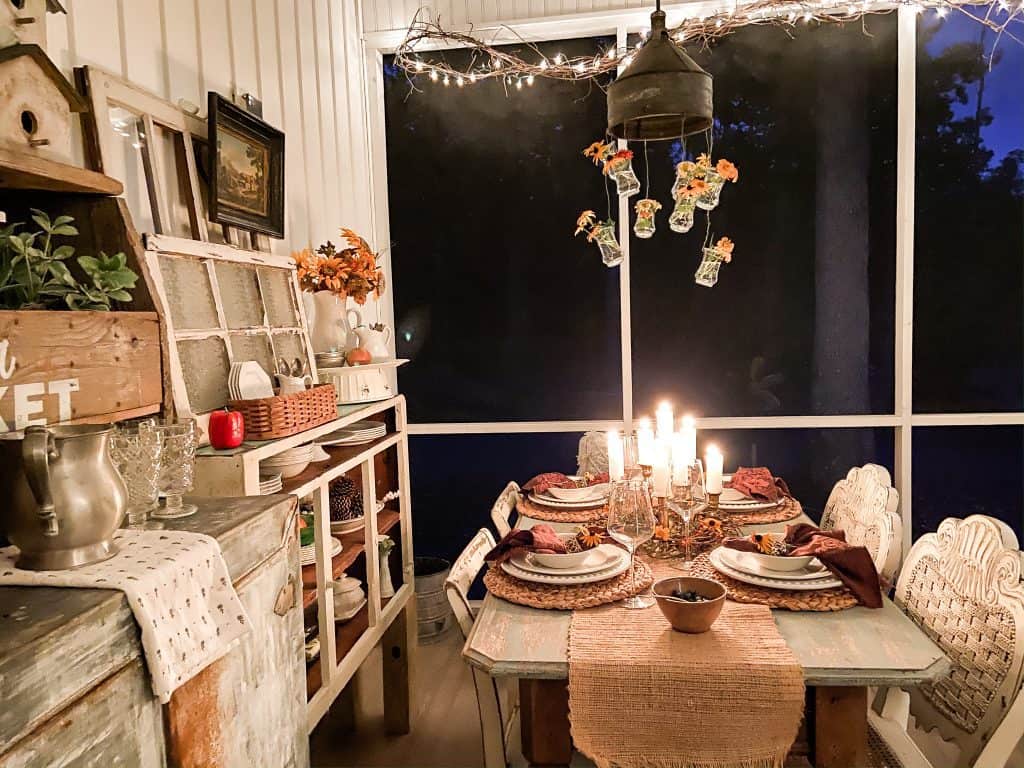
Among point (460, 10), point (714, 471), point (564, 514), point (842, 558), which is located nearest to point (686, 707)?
point (842, 558)

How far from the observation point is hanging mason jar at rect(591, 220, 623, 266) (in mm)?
3412

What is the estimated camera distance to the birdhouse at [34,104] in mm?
1153

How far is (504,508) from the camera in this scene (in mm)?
2480

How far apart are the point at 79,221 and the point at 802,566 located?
1.66 m

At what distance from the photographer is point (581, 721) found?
136 cm

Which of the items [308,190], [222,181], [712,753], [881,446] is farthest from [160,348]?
[881,446]

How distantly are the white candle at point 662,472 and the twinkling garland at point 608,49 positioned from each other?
78.9 inches

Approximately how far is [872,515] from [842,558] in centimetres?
61

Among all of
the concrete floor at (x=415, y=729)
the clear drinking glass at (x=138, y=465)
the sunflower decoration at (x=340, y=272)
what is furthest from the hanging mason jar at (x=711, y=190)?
the clear drinking glass at (x=138, y=465)

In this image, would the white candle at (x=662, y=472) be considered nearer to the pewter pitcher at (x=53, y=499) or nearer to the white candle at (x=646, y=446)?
the white candle at (x=646, y=446)

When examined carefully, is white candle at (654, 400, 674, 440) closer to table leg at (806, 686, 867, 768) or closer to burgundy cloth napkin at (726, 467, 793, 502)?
burgundy cloth napkin at (726, 467, 793, 502)

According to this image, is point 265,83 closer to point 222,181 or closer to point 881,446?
point 222,181

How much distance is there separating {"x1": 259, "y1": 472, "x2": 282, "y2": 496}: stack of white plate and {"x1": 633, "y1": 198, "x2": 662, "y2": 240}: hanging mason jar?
2.14m

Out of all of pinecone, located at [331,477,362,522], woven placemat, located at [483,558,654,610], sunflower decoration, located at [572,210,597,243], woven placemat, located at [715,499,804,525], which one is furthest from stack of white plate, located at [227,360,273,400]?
sunflower decoration, located at [572,210,597,243]
